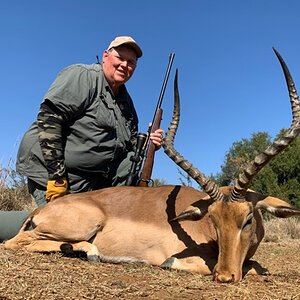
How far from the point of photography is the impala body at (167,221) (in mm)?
4750

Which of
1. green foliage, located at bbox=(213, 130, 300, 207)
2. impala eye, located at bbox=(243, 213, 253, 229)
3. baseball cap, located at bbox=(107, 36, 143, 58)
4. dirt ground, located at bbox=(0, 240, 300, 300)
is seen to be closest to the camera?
dirt ground, located at bbox=(0, 240, 300, 300)

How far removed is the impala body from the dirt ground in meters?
0.30

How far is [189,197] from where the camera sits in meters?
5.86

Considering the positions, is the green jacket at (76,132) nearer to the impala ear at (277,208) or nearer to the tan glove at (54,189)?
the tan glove at (54,189)

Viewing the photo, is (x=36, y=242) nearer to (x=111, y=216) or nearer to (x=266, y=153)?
(x=111, y=216)

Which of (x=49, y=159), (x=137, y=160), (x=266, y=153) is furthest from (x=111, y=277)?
(x=137, y=160)

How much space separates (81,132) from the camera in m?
6.41

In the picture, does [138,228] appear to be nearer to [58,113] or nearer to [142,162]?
[142,162]

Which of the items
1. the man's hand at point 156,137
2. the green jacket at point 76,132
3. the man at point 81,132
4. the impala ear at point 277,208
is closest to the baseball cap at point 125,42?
the man at point 81,132

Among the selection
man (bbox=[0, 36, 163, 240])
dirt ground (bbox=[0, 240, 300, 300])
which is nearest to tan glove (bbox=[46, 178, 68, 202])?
man (bbox=[0, 36, 163, 240])

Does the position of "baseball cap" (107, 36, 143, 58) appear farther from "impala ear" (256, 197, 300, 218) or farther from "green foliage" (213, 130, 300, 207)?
"green foliage" (213, 130, 300, 207)

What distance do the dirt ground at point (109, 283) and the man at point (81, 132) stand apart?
4.99 ft

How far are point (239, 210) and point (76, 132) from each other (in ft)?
8.67

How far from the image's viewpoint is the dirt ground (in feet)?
11.4
